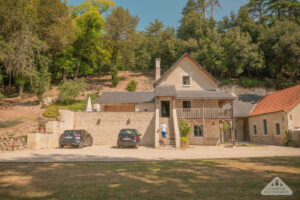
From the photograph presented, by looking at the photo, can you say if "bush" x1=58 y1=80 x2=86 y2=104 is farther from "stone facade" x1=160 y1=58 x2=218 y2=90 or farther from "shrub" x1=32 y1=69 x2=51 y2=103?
"stone facade" x1=160 y1=58 x2=218 y2=90

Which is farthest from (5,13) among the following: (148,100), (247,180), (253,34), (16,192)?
(253,34)

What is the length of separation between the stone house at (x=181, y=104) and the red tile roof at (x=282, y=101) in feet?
14.2

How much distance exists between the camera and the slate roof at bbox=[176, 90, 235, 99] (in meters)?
20.8

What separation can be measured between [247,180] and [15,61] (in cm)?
2791

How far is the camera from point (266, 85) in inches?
1404

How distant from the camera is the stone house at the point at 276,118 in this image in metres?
19.3

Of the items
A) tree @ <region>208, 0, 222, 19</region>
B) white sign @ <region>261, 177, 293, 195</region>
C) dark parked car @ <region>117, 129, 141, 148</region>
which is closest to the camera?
white sign @ <region>261, 177, 293, 195</region>

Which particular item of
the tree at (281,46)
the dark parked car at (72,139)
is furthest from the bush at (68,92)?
the tree at (281,46)

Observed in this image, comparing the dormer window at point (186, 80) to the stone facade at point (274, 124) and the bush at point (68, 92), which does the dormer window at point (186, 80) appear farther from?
the bush at point (68, 92)

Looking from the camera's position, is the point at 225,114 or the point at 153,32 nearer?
the point at 225,114

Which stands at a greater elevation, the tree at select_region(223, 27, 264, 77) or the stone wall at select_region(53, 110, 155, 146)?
the tree at select_region(223, 27, 264, 77)

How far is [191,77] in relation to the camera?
79.6 feet

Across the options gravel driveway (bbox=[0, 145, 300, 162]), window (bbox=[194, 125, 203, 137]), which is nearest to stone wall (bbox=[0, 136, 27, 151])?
gravel driveway (bbox=[0, 145, 300, 162])

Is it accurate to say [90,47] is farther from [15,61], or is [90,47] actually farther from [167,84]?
[167,84]
